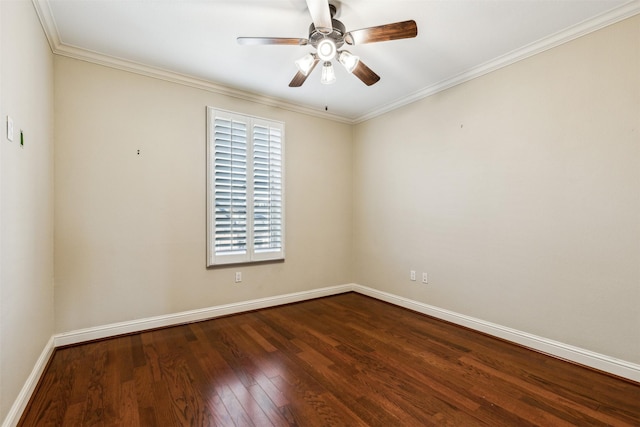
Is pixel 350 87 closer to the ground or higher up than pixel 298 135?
higher up

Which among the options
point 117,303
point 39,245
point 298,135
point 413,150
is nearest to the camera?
point 39,245

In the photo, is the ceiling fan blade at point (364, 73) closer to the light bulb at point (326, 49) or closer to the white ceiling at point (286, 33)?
the light bulb at point (326, 49)

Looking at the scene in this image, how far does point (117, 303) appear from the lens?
2.87m

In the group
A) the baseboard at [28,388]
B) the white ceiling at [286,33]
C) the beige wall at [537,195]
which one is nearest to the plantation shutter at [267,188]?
the white ceiling at [286,33]

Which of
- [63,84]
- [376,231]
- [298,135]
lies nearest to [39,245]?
[63,84]

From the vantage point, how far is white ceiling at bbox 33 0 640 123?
214cm

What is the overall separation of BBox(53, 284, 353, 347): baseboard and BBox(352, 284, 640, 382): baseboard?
54.4 inches

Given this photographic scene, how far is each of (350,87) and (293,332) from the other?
2.76 meters

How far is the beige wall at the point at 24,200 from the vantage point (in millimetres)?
1557

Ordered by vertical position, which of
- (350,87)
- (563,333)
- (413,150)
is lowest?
(563,333)

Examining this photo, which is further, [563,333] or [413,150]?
[413,150]

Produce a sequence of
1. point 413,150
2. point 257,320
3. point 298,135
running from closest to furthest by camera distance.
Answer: point 257,320 → point 413,150 → point 298,135

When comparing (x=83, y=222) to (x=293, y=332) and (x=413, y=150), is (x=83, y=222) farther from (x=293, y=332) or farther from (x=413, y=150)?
(x=413, y=150)

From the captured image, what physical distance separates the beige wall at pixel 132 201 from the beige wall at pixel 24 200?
0.50 feet
